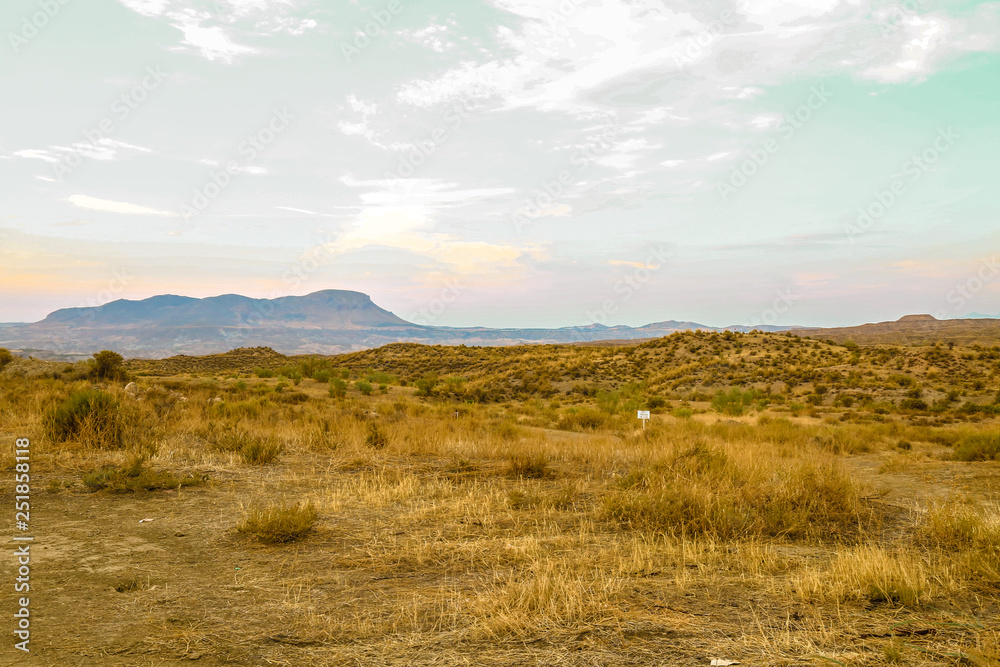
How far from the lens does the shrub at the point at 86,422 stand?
10828 mm

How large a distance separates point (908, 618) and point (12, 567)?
779 centimetres

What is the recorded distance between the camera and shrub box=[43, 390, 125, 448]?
1083 centimetres

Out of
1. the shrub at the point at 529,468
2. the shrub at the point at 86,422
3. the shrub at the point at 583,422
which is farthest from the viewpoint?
the shrub at the point at 583,422

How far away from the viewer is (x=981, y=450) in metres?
12.6

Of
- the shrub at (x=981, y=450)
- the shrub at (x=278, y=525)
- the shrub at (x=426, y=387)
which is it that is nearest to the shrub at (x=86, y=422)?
the shrub at (x=278, y=525)

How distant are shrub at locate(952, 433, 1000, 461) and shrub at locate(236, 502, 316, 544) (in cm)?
1373

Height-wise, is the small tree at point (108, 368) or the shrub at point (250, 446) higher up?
the small tree at point (108, 368)

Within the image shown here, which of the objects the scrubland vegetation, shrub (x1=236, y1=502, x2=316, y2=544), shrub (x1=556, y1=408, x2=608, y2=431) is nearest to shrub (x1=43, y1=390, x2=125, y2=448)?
the scrubland vegetation

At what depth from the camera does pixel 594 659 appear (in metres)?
3.85

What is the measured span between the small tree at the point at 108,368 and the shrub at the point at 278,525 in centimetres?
2261

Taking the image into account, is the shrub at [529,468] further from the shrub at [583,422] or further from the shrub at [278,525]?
the shrub at [583,422]

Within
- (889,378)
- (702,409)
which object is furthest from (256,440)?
(889,378)

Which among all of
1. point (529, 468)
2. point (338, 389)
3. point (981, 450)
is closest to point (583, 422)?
point (529, 468)

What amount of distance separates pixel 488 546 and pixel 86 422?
29.6ft
